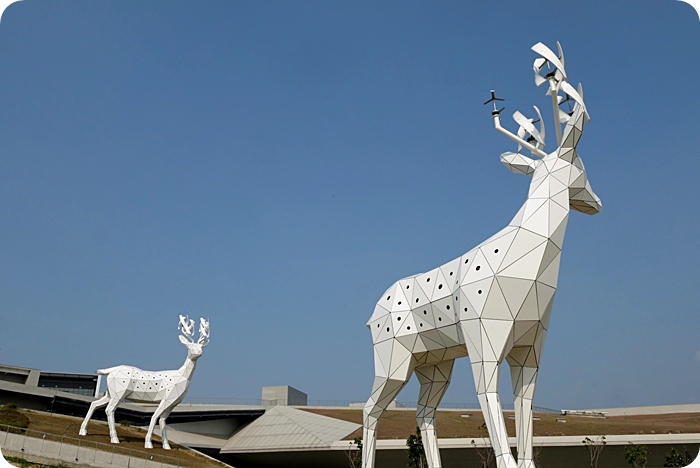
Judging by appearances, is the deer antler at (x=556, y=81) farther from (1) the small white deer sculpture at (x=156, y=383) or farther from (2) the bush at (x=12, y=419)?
(2) the bush at (x=12, y=419)

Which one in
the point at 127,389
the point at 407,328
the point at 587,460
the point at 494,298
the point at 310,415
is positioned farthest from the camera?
the point at 310,415

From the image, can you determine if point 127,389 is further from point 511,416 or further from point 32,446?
point 511,416

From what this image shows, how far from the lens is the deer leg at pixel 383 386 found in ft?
63.6

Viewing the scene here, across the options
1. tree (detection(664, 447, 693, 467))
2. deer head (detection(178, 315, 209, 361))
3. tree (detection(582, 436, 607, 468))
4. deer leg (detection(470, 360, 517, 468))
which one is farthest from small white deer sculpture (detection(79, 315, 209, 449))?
tree (detection(664, 447, 693, 467))

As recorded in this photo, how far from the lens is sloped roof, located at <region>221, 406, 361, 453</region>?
41.5 meters

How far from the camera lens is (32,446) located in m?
22.0

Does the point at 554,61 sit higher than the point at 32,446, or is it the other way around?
the point at 554,61

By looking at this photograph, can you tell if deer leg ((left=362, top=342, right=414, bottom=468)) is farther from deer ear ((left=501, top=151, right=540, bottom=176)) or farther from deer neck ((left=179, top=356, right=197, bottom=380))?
deer neck ((left=179, top=356, right=197, bottom=380))

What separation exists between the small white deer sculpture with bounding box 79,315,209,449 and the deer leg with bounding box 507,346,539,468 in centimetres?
1838

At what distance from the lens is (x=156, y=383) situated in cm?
3097

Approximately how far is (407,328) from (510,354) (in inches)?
139

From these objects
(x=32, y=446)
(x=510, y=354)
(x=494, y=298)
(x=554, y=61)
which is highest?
(x=554, y=61)

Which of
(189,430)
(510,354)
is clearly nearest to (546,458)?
(510,354)

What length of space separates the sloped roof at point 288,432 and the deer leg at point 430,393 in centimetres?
2169
